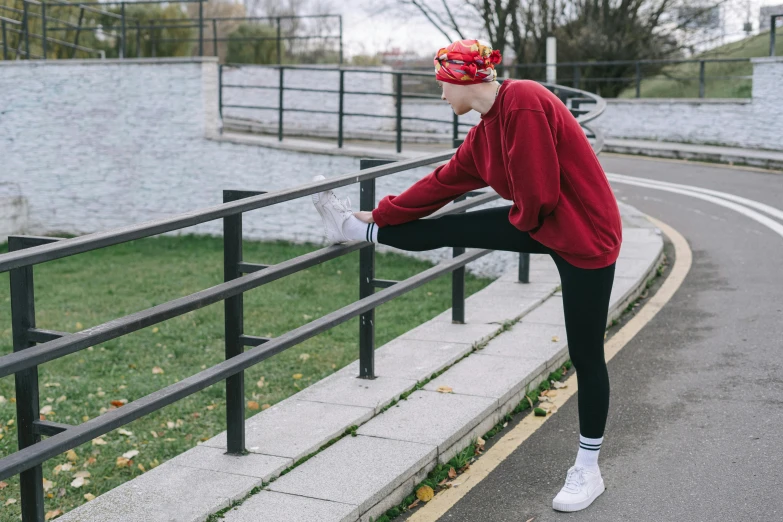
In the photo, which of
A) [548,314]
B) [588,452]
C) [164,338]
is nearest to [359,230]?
[588,452]

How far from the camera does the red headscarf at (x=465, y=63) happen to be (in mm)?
3691

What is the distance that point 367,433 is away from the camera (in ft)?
15.3

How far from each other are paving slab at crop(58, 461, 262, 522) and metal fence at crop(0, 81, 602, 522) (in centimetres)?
28

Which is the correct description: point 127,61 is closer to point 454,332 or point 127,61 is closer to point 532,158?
point 454,332

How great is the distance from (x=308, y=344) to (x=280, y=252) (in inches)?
251

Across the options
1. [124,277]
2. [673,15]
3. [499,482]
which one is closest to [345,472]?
[499,482]

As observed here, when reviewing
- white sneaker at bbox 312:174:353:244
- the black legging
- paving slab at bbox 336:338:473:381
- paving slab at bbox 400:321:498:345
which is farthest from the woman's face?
paving slab at bbox 400:321:498:345

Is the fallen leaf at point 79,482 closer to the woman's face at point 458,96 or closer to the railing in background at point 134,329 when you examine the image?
the railing in background at point 134,329

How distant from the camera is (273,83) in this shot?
78.3 ft

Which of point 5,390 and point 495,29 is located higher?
point 495,29

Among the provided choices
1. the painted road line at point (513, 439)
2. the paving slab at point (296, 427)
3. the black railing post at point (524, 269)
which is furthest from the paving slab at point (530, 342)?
the paving slab at point (296, 427)

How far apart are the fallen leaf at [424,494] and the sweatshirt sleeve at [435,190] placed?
1137mm

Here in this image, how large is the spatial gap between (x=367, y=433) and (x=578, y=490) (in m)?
1.06

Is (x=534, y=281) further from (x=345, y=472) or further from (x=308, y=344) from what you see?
(x=345, y=472)
